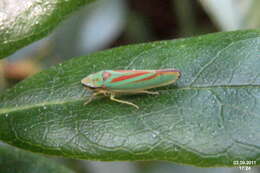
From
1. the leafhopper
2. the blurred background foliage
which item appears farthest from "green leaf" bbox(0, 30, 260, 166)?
the blurred background foliage

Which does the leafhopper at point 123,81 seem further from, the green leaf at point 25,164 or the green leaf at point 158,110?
the green leaf at point 25,164

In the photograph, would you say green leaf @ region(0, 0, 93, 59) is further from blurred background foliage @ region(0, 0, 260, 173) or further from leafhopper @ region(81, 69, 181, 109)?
blurred background foliage @ region(0, 0, 260, 173)

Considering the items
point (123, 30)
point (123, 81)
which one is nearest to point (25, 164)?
point (123, 81)

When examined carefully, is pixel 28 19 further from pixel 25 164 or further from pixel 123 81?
pixel 25 164

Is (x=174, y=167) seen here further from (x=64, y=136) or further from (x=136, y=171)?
(x=64, y=136)

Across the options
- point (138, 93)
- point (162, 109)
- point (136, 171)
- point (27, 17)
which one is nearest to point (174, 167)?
point (136, 171)

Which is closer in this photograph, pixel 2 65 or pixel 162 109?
pixel 162 109
